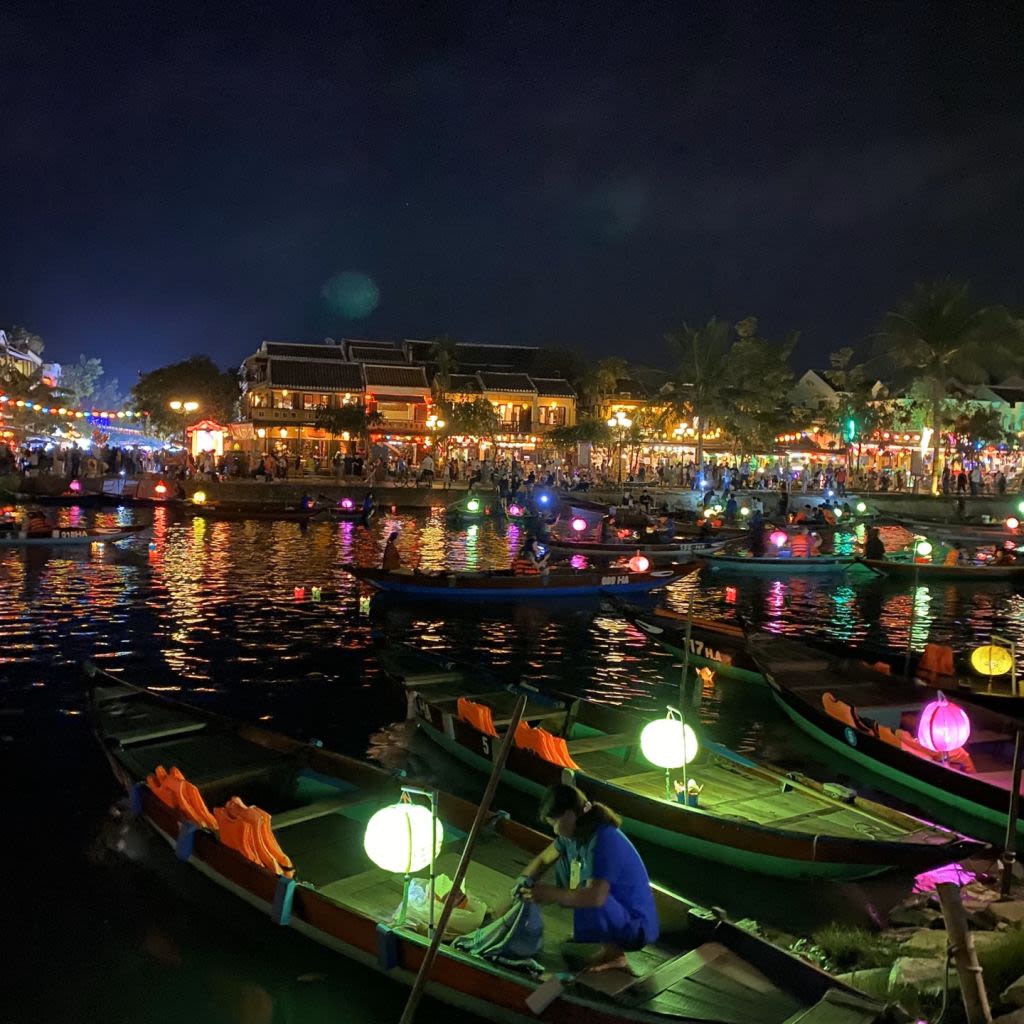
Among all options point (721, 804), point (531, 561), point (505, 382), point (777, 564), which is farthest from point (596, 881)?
point (505, 382)

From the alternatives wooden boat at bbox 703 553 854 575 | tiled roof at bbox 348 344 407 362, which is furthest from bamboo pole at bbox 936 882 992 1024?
tiled roof at bbox 348 344 407 362

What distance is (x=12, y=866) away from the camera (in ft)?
27.8

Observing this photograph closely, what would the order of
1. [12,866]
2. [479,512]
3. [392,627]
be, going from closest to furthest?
[12,866] < [392,627] < [479,512]

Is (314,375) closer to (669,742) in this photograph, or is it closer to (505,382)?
(505,382)

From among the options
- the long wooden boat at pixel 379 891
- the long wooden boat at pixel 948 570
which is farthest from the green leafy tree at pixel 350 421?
the long wooden boat at pixel 379 891

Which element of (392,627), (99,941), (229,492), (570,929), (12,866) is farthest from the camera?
(229,492)

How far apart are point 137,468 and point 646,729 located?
2032 inches

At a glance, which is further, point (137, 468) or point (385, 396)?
point (385, 396)

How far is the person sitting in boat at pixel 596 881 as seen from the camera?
5.55 metres

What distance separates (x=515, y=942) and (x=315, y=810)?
282 centimetres

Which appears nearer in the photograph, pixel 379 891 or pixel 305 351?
pixel 379 891

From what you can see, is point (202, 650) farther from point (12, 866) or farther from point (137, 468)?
point (137, 468)

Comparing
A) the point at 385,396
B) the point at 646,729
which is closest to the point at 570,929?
the point at 646,729

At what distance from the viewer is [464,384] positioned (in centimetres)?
6694
